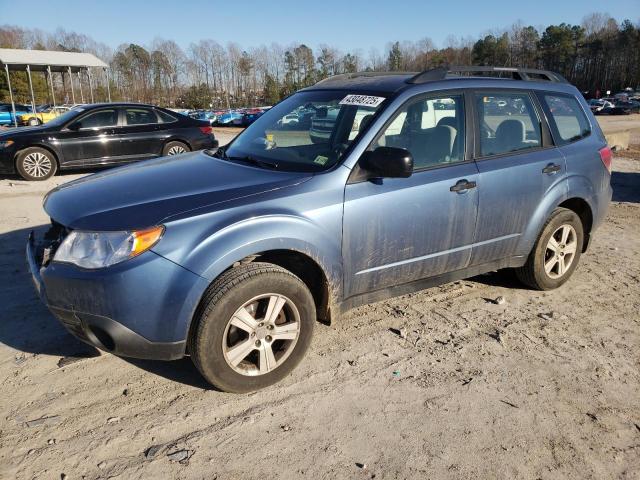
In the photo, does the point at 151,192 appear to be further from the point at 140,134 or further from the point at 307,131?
the point at 140,134

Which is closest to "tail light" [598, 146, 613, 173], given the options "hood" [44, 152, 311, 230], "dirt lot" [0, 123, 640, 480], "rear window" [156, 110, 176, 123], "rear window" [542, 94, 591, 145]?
"rear window" [542, 94, 591, 145]

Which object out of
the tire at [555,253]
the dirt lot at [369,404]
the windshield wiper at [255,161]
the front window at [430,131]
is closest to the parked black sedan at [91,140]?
the dirt lot at [369,404]

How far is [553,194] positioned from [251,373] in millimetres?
2893

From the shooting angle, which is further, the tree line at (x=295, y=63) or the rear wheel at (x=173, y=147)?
the tree line at (x=295, y=63)

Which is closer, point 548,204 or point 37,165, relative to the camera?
point 548,204

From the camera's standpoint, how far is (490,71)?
14.4 ft

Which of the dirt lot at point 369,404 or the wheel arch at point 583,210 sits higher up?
the wheel arch at point 583,210

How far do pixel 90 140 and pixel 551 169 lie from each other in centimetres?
898

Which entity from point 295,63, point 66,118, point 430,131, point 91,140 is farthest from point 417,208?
point 295,63

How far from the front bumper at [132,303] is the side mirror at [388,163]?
4.19 feet

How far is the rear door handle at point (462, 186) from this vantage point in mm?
3658

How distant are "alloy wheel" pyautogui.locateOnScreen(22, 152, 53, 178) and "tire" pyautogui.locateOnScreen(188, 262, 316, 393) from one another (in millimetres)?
8820

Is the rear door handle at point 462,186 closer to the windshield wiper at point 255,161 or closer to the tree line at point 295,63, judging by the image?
the windshield wiper at point 255,161

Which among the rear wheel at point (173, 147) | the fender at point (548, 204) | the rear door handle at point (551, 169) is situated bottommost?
the rear wheel at point (173, 147)
